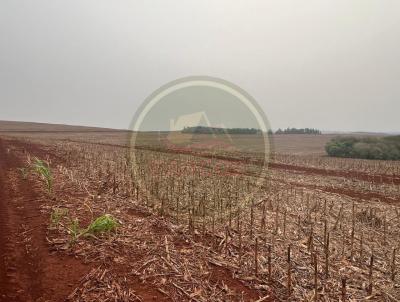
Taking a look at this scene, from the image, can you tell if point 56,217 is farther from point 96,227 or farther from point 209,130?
point 209,130

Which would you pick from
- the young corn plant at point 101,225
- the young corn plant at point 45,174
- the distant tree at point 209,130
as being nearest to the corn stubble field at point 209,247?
the young corn plant at point 101,225

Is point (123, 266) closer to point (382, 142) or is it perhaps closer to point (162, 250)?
point (162, 250)

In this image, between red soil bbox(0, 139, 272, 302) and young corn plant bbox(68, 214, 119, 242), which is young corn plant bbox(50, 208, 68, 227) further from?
young corn plant bbox(68, 214, 119, 242)

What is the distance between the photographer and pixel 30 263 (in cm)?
561

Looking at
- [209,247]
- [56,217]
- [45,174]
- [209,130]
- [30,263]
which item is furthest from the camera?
[209,130]

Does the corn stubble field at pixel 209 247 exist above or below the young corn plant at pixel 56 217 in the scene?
below

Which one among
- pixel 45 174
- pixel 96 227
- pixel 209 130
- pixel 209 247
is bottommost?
pixel 209 247

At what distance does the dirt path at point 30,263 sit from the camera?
4799 mm

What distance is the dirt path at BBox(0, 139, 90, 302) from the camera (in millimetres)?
4799

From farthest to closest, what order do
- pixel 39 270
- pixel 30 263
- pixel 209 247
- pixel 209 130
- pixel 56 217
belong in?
pixel 209 130 → pixel 56 217 → pixel 209 247 → pixel 30 263 → pixel 39 270

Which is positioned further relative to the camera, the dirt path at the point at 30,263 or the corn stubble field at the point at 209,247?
the corn stubble field at the point at 209,247

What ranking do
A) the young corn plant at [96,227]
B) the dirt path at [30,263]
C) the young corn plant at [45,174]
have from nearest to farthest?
the dirt path at [30,263] → the young corn plant at [96,227] → the young corn plant at [45,174]

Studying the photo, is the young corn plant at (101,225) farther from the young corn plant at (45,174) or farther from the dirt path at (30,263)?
the young corn plant at (45,174)

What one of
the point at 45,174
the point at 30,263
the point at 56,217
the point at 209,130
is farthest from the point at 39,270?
the point at 209,130
